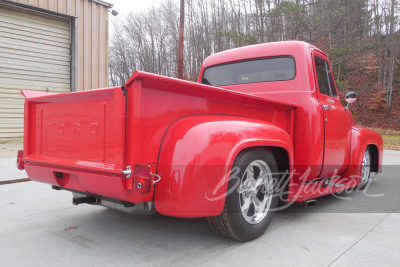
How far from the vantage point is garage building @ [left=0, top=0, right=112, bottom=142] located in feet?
30.0

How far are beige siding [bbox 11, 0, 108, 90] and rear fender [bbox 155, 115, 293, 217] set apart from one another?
29.7 feet

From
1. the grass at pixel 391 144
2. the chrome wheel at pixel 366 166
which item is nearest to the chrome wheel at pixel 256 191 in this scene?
the chrome wheel at pixel 366 166

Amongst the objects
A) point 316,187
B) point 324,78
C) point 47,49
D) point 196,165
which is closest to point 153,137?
point 196,165

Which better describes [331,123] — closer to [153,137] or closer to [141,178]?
[153,137]

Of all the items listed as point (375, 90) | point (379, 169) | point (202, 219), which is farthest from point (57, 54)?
point (375, 90)

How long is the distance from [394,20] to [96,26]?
19684 millimetres

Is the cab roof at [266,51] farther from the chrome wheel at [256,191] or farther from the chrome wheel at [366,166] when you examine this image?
the chrome wheel at [366,166]

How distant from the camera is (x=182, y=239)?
9.36 ft

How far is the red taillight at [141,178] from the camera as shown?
6.89 feet

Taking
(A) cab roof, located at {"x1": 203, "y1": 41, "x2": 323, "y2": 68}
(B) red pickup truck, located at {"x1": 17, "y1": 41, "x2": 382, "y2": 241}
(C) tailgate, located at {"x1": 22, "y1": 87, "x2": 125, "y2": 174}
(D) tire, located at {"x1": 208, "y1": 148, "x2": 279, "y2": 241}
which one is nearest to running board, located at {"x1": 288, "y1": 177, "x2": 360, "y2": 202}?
(B) red pickup truck, located at {"x1": 17, "y1": 41, "x2": 382, "y2": 241}

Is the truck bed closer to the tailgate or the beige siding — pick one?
the tailgate

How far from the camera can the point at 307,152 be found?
351cm

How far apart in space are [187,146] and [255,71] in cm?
219

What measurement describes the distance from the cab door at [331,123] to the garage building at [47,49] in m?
8.38
